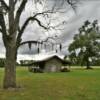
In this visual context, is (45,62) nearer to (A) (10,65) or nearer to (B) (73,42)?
(B) (73,42)

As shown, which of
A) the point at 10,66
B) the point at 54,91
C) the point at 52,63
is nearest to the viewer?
the point at 54,91

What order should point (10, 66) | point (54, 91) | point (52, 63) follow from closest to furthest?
point (54, 91), point (10, 66), point (52, 63)

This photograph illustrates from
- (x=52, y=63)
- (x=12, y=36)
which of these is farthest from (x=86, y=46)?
(x=12, y=36)

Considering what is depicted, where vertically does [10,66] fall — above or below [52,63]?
below

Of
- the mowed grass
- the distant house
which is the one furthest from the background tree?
the mowed grass

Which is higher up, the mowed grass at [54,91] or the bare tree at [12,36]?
the bare tree at [12,36]

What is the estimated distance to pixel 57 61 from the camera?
7650 cm

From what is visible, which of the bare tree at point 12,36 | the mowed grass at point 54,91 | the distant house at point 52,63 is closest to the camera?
the mowed grass at point 54,91

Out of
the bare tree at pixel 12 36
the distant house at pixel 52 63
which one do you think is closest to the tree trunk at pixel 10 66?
the bare tree at pixel 12 36

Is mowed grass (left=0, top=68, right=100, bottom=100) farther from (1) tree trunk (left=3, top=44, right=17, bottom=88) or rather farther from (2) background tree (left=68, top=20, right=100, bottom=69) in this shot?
(2) background tree (left=68, top=20, right=100, bottom=69)

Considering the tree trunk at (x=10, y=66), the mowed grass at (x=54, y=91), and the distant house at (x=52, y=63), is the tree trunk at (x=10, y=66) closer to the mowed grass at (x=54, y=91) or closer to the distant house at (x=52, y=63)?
the mowed grass at (x=54, y=91)

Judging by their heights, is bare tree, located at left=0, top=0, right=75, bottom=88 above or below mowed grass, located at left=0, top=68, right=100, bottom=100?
above

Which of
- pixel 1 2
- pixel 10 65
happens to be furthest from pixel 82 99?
pixel 1 2

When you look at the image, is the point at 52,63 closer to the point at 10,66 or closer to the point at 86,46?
the point at 86,46
